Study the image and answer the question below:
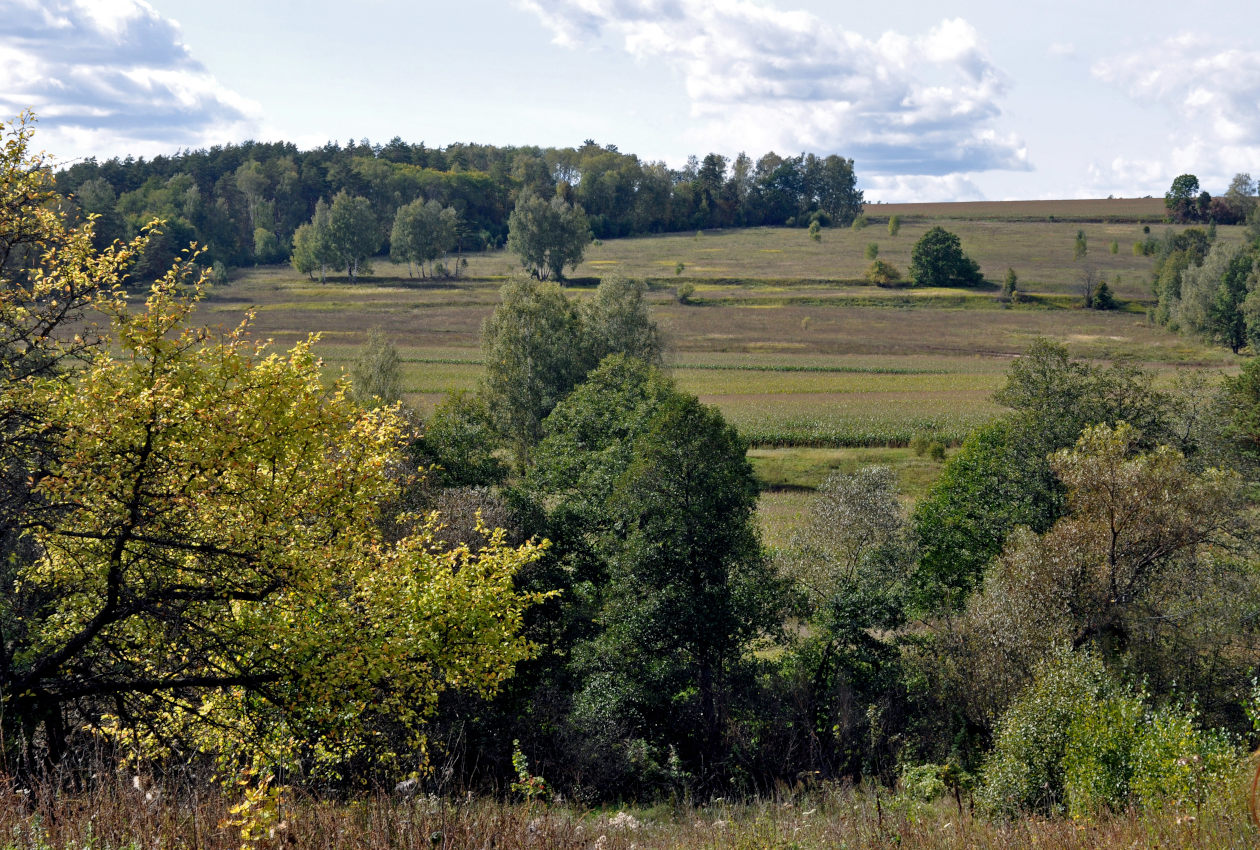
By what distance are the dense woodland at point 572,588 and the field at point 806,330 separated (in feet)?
44.2

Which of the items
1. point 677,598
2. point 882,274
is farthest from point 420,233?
point 677,598

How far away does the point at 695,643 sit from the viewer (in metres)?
28.2

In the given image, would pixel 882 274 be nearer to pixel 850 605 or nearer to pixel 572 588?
pixel 850 605

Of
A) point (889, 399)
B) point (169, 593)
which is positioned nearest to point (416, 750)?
point (169, 593)

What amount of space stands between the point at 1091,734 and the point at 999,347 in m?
99.9

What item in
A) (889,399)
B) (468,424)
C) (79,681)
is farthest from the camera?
(889,399)

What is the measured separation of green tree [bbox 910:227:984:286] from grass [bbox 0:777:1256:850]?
158 metres

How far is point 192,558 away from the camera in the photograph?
14.2 m

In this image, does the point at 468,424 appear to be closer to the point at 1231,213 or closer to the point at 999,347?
the point at 999,347

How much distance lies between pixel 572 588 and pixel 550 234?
140 meters

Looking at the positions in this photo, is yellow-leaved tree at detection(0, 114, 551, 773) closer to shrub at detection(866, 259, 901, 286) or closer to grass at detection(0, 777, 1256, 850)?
grass at detection(0, 777, 1256, 850)

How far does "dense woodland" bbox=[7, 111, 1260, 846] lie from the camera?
13164 millimetres

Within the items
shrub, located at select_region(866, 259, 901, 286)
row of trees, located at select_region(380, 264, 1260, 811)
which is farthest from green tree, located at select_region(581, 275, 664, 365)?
shrub, located at select_region(866, 259, 901, 286)

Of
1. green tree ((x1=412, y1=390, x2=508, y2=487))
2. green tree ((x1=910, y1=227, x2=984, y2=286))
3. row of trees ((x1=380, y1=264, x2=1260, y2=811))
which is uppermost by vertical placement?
green tree ((x1=910, y1=227, x2=984, y2=286))
